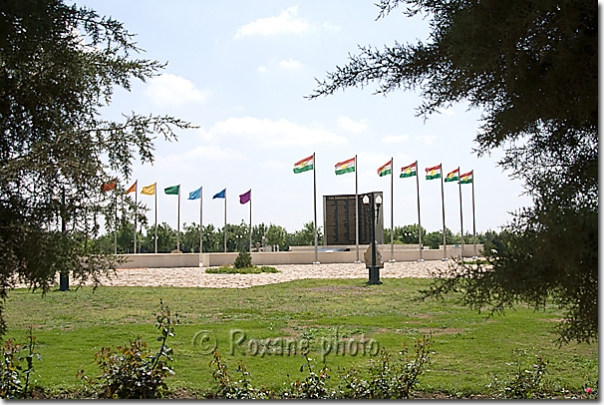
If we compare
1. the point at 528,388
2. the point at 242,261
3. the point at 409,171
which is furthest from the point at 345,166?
the point at 528,388

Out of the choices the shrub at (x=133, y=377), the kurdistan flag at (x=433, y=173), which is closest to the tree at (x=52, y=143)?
the shrub at (x=133, y=377)

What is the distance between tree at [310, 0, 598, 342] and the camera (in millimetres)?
1660

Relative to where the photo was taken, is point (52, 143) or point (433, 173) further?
point (433, 173)

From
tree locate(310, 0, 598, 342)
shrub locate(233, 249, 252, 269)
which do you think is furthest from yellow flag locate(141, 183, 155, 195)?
tree locate(310, 0, 598, 342)

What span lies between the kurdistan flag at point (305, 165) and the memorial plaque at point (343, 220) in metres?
7.98

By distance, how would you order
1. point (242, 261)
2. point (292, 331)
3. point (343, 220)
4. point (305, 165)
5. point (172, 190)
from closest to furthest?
point (292, 331), point (242, 261), point (305, 165), point (172, 190), point (343, 220)

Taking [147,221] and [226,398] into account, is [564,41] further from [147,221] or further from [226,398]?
[226,398]

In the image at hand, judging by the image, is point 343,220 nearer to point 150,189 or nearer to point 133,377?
point 150,189

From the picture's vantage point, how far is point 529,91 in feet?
5.89

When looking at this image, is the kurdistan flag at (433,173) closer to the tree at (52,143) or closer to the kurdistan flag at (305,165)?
the kurdistan flag at (305,165)

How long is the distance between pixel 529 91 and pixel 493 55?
7.4 inches

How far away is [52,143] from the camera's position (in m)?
2.20

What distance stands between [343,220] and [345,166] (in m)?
8.79

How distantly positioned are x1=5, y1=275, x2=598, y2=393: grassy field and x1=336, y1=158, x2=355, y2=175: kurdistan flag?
9.97 metres
